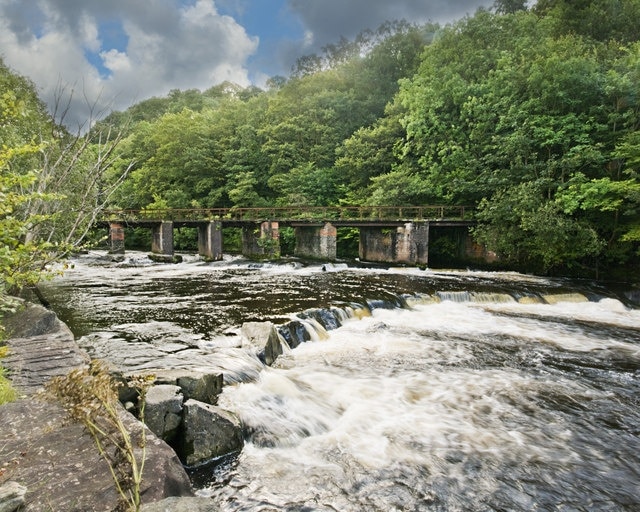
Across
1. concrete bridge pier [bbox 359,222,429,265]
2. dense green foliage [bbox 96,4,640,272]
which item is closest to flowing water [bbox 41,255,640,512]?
dense green foliage [bbox 96,4,640,272]

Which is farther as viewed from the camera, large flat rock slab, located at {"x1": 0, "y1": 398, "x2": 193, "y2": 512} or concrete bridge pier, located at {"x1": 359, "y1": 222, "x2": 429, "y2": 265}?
concrete bridge pier, located at {"x1": 359, "y1": 222, "x2": 429, "y2": 265}

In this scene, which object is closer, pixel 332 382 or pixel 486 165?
pixel 332 382

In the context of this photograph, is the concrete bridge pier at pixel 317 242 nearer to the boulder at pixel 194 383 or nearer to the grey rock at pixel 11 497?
the boulder at pixel 194 383

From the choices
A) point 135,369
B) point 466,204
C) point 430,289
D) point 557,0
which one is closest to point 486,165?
point 466,204

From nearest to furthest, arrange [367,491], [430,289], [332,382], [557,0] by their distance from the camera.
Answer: [367,491] < [332,382] < [430,289] < [557,0]

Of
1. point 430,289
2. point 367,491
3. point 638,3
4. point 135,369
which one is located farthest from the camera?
point 638,3

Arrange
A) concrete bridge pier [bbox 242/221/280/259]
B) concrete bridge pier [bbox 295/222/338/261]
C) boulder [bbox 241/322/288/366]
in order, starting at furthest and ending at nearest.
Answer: concrete bridge pier [bbox 242/221/280/259]
concrete bridge pier [bbox 295/222/338/261]
boulder [bbox 241/322/288/366]

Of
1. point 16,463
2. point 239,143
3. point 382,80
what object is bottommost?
point 16,463

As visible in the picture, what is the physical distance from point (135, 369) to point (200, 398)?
1.63 meters

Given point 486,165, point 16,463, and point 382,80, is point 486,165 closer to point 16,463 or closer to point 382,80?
point 382,80

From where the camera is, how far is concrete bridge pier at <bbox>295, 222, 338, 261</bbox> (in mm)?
25797

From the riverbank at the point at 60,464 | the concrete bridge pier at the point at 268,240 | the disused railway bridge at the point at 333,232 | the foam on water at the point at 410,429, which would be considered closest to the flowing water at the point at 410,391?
the foam on water at the point at 410,429

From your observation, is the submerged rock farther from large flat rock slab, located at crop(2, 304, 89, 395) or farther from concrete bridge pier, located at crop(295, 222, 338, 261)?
concrete bridge pier, located at crop(295, 222, 338, 261)

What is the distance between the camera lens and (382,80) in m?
41.9
